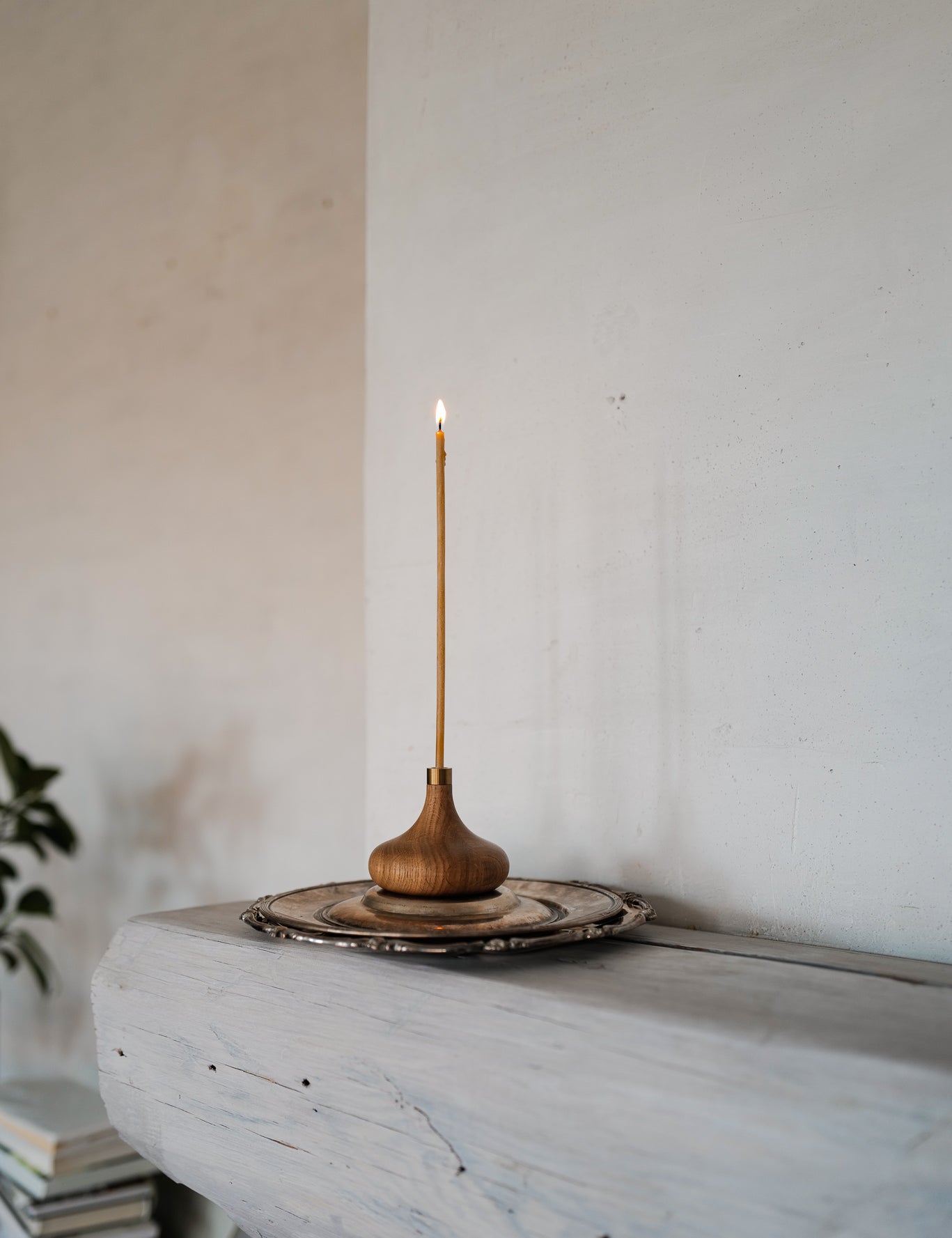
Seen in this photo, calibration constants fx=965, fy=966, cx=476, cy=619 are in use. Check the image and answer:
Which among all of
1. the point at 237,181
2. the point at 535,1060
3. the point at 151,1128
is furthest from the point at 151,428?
the point at 535,1060

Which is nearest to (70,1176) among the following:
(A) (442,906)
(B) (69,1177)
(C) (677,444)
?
(B) (69,1177)

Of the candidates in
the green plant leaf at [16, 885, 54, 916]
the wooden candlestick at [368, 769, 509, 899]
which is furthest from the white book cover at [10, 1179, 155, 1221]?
the wooden candlestick at [368, 769, 509, 899]

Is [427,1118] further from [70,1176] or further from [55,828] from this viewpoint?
[55,828]

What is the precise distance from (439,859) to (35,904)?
137cm

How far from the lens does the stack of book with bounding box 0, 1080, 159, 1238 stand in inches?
56.3

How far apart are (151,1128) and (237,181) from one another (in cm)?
155

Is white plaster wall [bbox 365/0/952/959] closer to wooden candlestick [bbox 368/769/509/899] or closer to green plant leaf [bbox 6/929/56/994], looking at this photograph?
wooden candlestick [bbox 368/769/509/899]

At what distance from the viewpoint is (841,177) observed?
2.23ft

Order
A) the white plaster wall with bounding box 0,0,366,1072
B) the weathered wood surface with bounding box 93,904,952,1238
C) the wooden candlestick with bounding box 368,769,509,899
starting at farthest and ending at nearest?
the white plaster wall with bounding box 0,0,366,1072 < the wooden candlestick with bounding box 368,769,509,899 < the weathered wood surface with bounding box 93,904,952,1238

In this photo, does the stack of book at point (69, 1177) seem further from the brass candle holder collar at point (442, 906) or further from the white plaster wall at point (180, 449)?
the brass candle holder collar at point (442, 906)

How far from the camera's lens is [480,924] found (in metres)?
0.61

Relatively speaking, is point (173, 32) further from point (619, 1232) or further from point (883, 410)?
point (619, 1232)

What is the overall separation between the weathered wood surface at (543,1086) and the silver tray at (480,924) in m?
0.02

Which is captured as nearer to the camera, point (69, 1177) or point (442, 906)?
point (442, 906)
